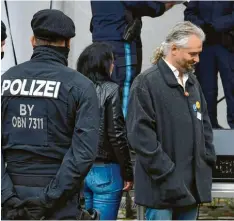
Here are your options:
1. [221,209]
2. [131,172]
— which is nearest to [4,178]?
[131,172]

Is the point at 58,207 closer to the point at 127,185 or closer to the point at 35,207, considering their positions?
the point at 35,207

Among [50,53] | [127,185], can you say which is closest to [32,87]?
[50,53]

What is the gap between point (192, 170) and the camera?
12.7ft

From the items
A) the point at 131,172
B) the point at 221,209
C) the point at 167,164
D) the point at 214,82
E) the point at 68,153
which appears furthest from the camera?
the point at 221,209

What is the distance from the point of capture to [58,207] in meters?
3.33

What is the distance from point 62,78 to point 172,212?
105 cm

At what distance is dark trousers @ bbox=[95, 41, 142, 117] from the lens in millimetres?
6711

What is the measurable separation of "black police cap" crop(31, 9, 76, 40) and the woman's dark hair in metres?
1.28

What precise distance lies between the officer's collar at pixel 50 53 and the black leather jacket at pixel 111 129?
1266 mm

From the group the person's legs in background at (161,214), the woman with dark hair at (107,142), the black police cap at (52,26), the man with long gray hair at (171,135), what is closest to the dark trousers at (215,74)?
the woman with dark hair at (107,142)

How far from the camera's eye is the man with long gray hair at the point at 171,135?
12.4 feet

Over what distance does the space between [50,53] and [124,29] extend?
3.42 m

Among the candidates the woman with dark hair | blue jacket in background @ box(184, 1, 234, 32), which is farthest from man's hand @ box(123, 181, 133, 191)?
blue jacket in background @ box(184, 1, 234, 32)

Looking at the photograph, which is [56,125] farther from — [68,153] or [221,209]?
[221,209]
